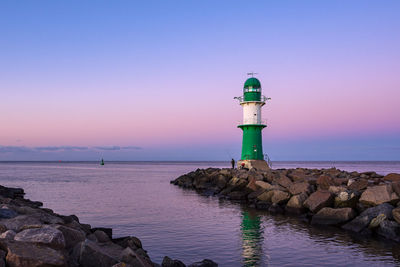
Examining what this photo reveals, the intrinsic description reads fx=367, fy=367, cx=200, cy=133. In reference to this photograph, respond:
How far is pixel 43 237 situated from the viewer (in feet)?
17.7

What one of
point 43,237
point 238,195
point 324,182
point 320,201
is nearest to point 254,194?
point 238,195

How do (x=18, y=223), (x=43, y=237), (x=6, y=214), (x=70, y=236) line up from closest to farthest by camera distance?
(x=43, y=237), (x=70, y=236), (x=18, y=223), (x=6, y=214)

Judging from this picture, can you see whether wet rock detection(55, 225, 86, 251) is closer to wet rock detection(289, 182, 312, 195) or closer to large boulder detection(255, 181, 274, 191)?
wet rock detection(289, 182, 312, 195)

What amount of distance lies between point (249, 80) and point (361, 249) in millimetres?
20636

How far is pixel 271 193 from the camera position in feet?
56.4

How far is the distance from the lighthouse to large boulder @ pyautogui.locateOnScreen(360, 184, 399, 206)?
14.5 m

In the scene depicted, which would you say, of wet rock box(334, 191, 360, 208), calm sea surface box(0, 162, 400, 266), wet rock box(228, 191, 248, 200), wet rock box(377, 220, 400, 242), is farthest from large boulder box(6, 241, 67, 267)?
wet rock box(228, 191, 248, 200)

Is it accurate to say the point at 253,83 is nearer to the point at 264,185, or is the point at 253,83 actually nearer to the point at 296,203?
the point at 264,185

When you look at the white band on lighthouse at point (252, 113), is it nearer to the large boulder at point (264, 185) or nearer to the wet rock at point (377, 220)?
the large boulder at point (264, 185)

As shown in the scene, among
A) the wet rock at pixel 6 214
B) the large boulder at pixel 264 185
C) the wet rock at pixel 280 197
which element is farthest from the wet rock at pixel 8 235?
the large boulder at pixel 264 185

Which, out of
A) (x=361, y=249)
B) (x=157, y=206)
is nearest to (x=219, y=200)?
(x=157, y=206)

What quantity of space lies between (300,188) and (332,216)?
3048 millimetres

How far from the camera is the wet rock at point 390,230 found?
10547mm

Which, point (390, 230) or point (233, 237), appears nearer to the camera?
point (390, 230)
